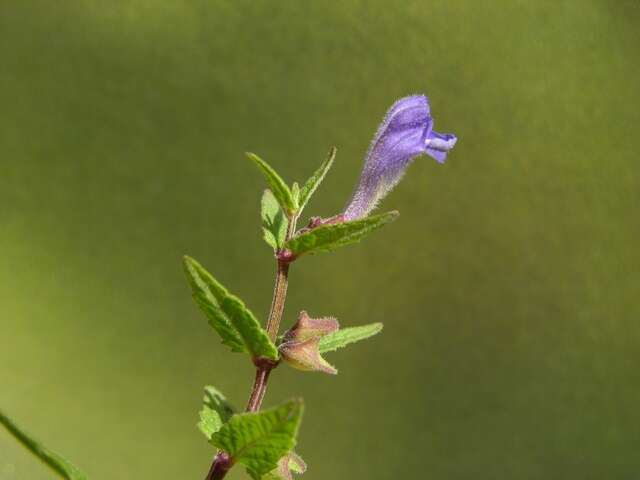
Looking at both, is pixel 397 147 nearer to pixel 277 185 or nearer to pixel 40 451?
pixel 277 185

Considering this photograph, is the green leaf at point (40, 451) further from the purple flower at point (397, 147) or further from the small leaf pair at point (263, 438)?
the purple flower at point (397, 147)

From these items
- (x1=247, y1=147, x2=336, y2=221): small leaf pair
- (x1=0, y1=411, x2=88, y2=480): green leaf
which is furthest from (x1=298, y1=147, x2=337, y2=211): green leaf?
(x1=0, y1=411, x2=88, y2=480): green leaf

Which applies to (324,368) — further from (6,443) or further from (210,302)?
(6,443)

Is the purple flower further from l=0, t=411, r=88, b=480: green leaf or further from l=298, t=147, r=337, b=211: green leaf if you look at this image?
l=0, t=411, r=88, b=480: green leaf

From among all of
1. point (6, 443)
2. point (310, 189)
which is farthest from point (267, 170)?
point (6, 443)

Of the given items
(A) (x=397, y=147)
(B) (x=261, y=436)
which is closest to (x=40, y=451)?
(B) (x=261, y=436)
